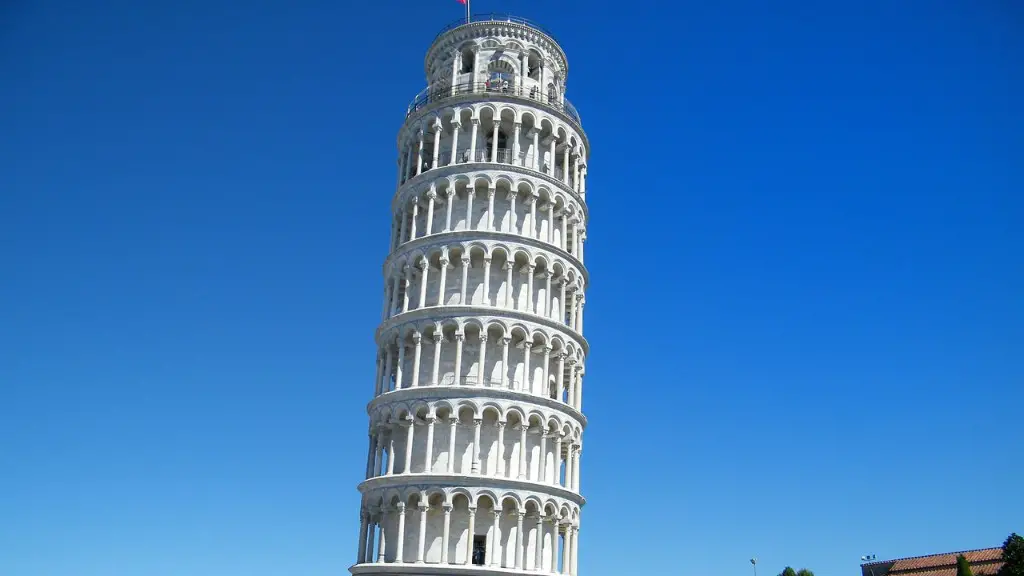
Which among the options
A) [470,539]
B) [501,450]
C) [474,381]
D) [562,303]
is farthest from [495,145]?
[470,539]

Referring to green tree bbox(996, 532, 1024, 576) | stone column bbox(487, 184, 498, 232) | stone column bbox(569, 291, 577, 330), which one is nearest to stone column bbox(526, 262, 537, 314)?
stone column bbox(487, 184, 498, 232)

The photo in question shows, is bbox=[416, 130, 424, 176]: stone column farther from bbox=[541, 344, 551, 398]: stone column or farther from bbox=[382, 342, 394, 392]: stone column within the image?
bbox=[541, 344, 551, 398]: stone column

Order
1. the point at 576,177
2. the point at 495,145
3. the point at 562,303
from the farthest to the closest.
→ the point at 576,177 < the point at 562,303 < the point at 495,145

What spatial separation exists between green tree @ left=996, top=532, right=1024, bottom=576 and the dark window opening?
100 feet

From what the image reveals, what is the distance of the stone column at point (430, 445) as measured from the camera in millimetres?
46722

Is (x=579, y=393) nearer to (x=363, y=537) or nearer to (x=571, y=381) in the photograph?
(x=571, y=381)

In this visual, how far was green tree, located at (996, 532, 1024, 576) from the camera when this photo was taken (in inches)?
2064

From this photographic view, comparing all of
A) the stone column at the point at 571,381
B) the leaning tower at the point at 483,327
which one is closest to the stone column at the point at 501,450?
the leaning tower at the point at 483,327

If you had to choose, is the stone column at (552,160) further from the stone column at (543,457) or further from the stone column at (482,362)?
the stone column at (543,457)

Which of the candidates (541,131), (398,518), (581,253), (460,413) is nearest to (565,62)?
(541,131)

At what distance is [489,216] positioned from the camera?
52156 mm

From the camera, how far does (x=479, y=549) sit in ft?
154

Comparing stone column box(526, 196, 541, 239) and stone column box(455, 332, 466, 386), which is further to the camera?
stone column box(526, 196, 541, 239)

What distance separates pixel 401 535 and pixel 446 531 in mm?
2312
